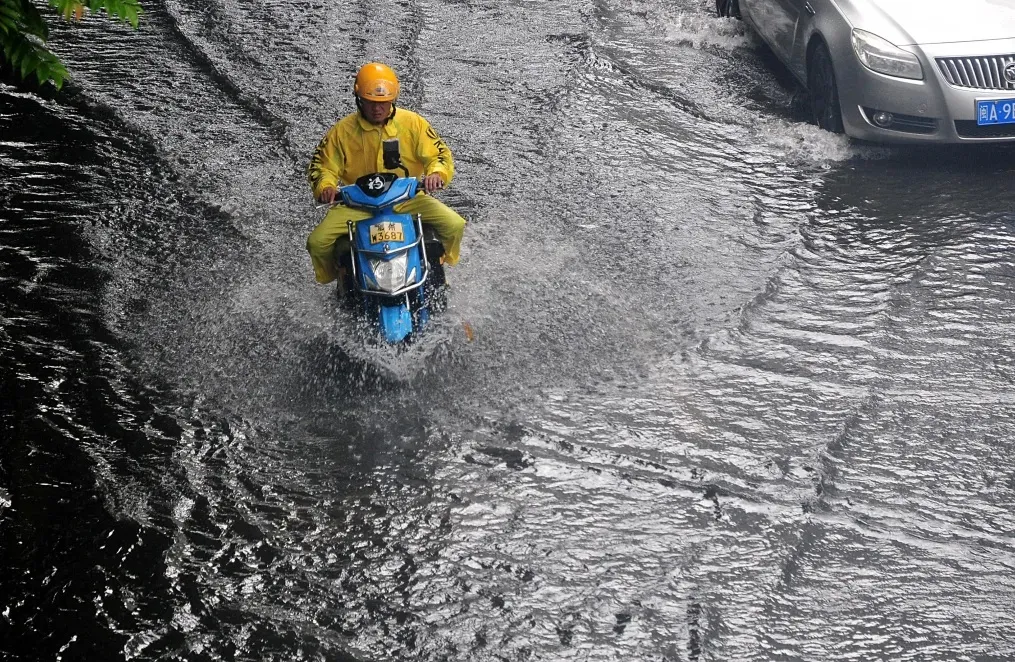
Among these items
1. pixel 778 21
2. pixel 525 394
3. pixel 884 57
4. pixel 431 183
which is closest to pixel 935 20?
pixel 884 57

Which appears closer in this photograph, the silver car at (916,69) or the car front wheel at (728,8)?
the silver car at (916,69)

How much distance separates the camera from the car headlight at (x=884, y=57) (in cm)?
909

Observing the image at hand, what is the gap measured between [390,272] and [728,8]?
7.66m

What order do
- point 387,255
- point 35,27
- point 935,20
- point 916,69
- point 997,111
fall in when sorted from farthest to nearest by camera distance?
1. point 935,20
2. point 916,69
3. point 997,111
4. point 387,255
5. point 35,27

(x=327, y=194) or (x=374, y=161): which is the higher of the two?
(x=374, y=161)

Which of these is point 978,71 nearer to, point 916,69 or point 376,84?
point 916,69

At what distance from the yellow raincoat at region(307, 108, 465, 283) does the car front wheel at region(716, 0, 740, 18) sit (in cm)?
650

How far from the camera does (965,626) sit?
15.3 ft

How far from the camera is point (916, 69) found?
9.07 meters

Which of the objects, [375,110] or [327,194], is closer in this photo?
[327,194]

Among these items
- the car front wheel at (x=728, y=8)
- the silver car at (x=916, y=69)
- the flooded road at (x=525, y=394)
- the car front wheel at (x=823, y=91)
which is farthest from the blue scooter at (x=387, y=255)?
the car front wheel at (x=728, y=8)

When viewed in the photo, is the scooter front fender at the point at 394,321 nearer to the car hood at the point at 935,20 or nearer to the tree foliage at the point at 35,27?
the tree foliage at the point at 35,27

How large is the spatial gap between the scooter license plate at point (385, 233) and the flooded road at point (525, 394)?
626 mm

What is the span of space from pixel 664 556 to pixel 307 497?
1.63 meters
